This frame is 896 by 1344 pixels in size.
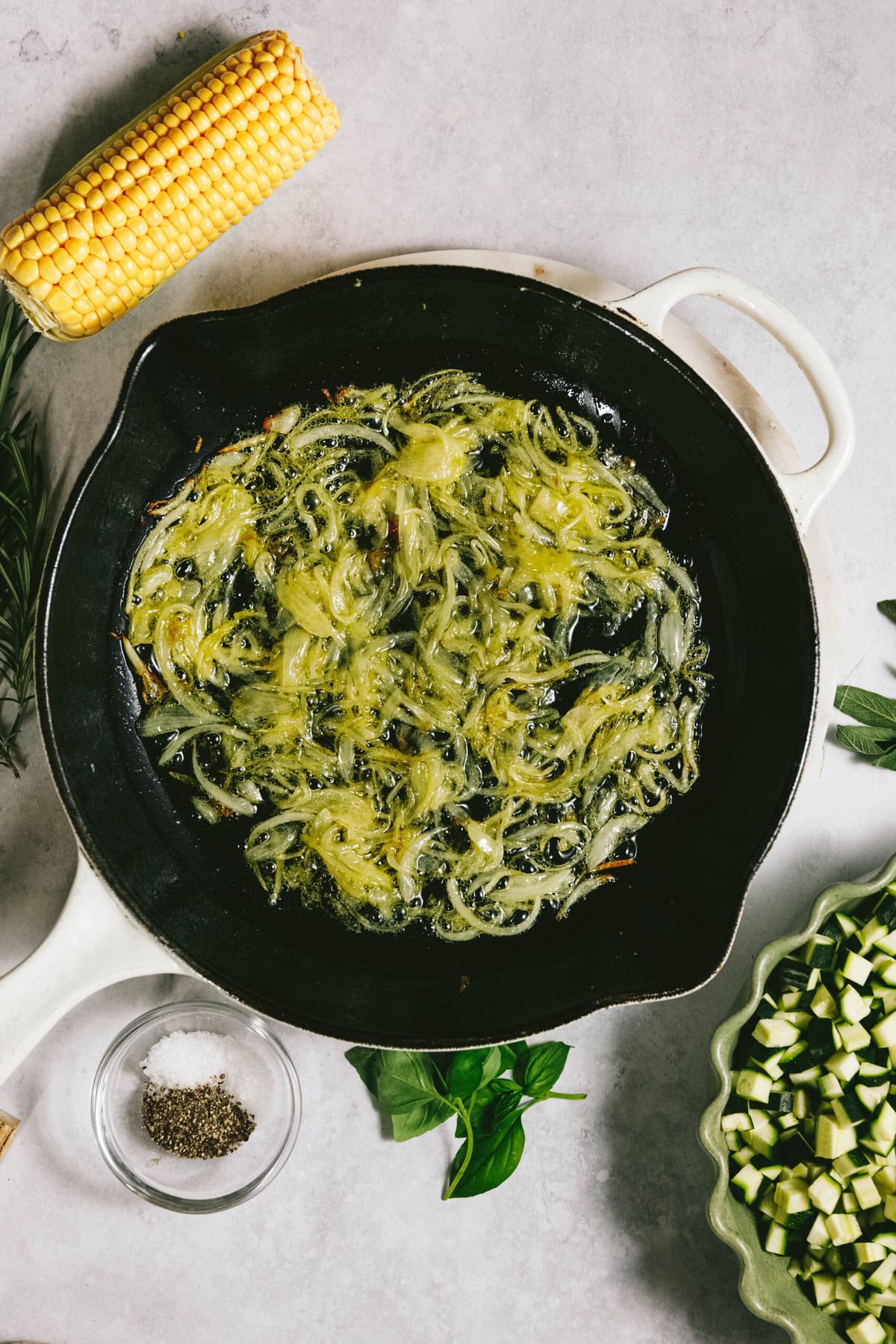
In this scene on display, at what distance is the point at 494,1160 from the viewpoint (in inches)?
100

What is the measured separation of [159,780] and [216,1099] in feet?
2.91

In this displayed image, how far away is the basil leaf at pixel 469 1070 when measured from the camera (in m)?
2.46

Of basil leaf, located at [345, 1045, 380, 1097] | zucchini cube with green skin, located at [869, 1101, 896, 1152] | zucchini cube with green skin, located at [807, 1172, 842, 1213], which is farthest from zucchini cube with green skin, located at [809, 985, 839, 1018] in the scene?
basil leaf, located at [345, 1045, 380, 1097]

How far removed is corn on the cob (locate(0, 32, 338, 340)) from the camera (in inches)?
86.5

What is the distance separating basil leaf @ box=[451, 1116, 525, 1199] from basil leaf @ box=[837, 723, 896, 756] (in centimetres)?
133

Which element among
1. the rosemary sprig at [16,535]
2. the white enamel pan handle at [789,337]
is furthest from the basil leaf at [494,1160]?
the white enamel pan handle at [789,337]

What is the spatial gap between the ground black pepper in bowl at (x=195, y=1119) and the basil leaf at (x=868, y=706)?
6.48 feet

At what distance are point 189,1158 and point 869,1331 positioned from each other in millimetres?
1805

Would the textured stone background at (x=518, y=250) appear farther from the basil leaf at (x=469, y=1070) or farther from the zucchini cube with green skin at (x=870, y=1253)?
the zucchini cube with green skin at (x=870, y=1253)

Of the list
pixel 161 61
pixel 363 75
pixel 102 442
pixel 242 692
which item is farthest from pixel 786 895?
pixel 161 61

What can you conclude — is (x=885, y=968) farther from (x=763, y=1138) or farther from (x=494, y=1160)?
(x=494, y=1160)

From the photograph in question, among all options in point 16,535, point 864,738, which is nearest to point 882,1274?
point 864,738

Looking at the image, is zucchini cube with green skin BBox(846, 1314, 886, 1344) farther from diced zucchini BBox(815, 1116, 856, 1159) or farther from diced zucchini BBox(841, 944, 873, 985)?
diced zucchini BBox(841, 944, 873, 985)

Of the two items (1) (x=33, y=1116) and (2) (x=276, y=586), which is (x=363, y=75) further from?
(1) (x=33, y=1116)
